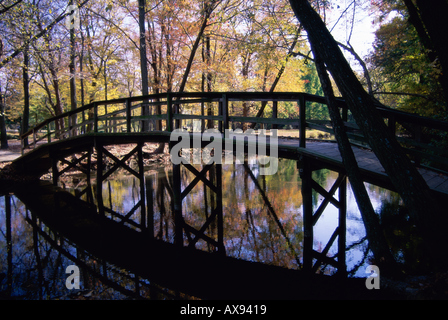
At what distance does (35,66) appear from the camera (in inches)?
736

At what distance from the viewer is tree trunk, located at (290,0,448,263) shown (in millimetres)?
4070

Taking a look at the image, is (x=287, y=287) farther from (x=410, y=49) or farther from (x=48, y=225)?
(x=410, y=49)

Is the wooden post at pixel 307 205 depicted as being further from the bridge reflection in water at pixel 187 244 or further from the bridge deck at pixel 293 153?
the bridge deck at pixel 293 153

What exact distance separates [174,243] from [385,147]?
5.23 m

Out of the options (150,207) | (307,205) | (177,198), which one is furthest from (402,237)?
(150,207)

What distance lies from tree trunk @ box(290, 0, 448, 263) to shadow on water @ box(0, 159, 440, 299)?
5.67 ft

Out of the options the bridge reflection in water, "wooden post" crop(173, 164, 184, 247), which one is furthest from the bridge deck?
"wooden post" crop(173, 164, 184, 247)

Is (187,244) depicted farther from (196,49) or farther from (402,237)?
(196,49)

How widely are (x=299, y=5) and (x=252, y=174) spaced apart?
1208 cm

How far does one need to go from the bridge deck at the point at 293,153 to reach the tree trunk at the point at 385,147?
53cm

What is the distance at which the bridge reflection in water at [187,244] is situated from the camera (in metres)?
5.15

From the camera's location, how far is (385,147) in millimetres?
4234

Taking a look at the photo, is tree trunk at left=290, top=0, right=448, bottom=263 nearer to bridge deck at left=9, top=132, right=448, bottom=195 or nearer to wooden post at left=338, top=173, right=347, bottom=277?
bridge deck at left=9, top=132, right=448, bottom=195
